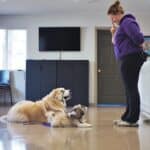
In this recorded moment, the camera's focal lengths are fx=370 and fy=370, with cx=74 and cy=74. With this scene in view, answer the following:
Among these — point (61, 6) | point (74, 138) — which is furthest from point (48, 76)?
point (74, 138)

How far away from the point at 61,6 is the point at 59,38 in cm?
96

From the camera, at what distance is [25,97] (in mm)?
9094

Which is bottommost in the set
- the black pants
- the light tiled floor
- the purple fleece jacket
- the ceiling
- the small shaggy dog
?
the light tiled floor

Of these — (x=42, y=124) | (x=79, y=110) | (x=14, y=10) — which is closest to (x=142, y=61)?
(x=79, y=110)

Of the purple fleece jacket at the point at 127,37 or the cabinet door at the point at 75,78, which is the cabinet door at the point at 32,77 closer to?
the cabinet door at the point at 75,78

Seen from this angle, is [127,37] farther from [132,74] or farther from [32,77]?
[32,77]

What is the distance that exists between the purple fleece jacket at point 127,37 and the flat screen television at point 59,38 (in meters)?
4.67

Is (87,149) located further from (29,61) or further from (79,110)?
(29,61)

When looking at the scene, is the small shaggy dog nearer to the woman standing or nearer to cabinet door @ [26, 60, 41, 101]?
the woman standing

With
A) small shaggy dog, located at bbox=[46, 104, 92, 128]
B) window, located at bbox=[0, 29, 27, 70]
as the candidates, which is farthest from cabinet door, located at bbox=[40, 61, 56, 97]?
small shaggy dog, located at bbox=[46, 104, 92, 128]

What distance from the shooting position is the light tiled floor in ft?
10.3

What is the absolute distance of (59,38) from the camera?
905cm

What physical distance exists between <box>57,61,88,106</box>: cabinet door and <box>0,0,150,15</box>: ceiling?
4.15ft

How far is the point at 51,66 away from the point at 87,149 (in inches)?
232
